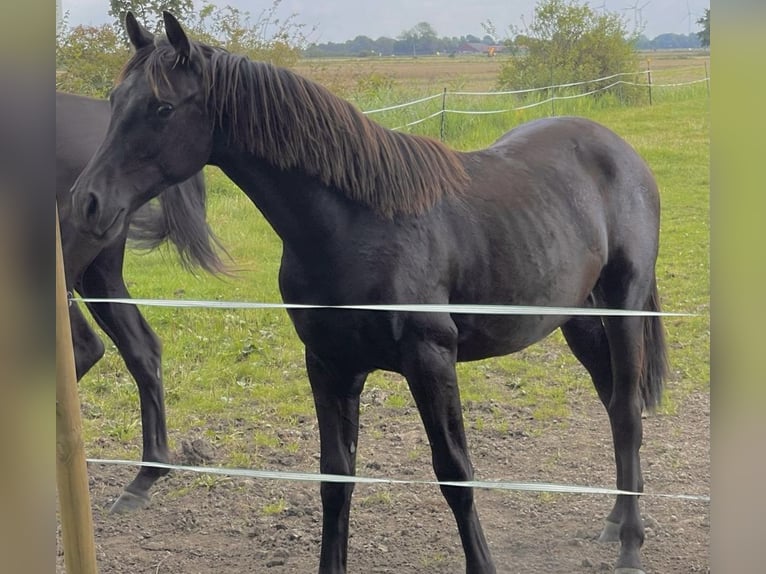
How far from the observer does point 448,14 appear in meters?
2.63

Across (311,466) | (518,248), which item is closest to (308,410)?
(311,466)

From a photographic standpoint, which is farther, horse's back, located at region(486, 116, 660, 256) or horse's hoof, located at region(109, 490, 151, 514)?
horse's hoof, located at region(109, 490, 151, 514)

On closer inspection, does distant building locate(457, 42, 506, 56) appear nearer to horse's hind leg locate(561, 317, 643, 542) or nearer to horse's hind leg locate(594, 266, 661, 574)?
horse's hind leg locate(594, 266, 661, 574)

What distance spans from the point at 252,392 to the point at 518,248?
35.8 inches

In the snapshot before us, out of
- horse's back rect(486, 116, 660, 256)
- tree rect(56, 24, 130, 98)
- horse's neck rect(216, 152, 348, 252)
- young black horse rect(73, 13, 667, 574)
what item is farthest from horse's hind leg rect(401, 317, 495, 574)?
tree rect(56, 24, 130, 98)

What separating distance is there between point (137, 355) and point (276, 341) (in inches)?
18.4

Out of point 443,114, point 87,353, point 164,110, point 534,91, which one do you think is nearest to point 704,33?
point 534,91

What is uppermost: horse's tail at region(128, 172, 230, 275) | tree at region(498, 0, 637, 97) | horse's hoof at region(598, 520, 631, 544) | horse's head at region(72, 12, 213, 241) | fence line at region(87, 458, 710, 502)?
tree at region(498, 0, 637, 97)

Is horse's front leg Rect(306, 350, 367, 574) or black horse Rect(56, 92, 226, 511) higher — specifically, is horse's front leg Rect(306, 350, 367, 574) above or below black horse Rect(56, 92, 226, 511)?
below

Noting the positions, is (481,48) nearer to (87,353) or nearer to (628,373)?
(628,373)

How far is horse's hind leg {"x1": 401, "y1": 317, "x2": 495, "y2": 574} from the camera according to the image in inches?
102

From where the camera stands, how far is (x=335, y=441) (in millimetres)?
2768

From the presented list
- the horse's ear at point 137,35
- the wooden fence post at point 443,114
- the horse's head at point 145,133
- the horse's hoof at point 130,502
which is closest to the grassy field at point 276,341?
the wooden fence post at point 443,114
